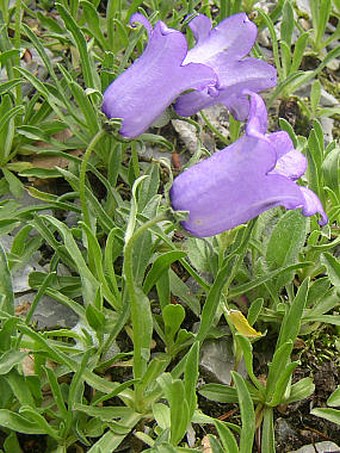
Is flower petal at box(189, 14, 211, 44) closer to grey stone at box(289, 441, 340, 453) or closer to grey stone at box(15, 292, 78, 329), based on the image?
grey stone at box(15, 292, 78, 329)

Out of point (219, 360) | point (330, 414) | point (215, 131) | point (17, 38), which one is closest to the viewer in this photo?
point (330, 414)

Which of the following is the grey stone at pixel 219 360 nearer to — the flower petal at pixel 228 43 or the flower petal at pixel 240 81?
the flower petal at pixel 240 81

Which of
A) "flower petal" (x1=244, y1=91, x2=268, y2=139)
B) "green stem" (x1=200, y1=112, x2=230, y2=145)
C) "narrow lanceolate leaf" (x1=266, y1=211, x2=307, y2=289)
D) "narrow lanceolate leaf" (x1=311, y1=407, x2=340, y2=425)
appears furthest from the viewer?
"green stem" (x1=200, y1=112, x2=230, y2=145)

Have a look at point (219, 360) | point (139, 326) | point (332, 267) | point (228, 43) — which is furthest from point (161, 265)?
point (228, 43)

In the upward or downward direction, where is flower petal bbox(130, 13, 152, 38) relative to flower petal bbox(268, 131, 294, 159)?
upward

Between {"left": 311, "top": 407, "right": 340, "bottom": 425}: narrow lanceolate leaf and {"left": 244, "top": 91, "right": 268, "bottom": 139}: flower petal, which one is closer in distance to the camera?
{"left": 244, "top": 91, "right": 268, "bottom": 139}: flower petal

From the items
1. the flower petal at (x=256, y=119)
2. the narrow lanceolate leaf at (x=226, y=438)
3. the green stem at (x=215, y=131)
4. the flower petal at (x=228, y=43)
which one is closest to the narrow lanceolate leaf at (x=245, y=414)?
the narrow lanceolate leaf at (x=226, y=438)

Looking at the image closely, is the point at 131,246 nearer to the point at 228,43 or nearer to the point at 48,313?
the point at 228,43

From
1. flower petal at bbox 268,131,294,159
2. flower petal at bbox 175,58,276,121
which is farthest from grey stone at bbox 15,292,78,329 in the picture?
flower petal at bbox 268,131,294,159
